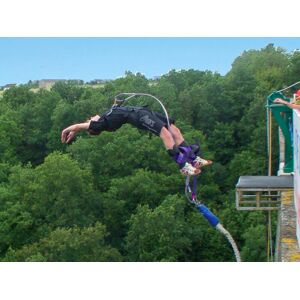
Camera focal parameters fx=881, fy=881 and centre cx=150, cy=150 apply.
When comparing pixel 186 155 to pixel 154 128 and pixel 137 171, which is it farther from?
pixel 137 171

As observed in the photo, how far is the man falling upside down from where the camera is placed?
5133mm

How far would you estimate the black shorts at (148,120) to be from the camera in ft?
16.9

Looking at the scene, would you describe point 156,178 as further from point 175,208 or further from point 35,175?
point 35,175

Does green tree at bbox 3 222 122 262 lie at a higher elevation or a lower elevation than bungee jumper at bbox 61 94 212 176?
lower

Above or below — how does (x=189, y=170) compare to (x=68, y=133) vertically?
below

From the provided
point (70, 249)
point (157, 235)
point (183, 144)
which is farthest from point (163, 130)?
point (157, 235)

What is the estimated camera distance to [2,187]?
1959 centimetres

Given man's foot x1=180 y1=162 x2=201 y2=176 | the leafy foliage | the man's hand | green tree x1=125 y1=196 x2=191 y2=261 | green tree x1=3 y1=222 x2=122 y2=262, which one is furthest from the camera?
green tree x1=125 y1=196 x2=191 y2=261

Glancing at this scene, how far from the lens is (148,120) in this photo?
5.18 meters

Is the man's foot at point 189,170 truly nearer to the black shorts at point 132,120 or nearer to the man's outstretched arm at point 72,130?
the black shorts at point 132,120

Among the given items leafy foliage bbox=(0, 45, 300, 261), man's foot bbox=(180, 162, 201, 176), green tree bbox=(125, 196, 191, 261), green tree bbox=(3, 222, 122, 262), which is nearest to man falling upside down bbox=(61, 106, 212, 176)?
man's foot bbox=(180, 162, 201, 176)

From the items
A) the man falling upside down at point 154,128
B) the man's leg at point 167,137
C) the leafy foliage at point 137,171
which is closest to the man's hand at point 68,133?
the man falling upside down at point 154,128

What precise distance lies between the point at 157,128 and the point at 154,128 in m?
0.02

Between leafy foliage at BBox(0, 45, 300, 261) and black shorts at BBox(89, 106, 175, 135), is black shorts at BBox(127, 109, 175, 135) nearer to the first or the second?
black shorts at BBox(89, 106, 175, 135)
